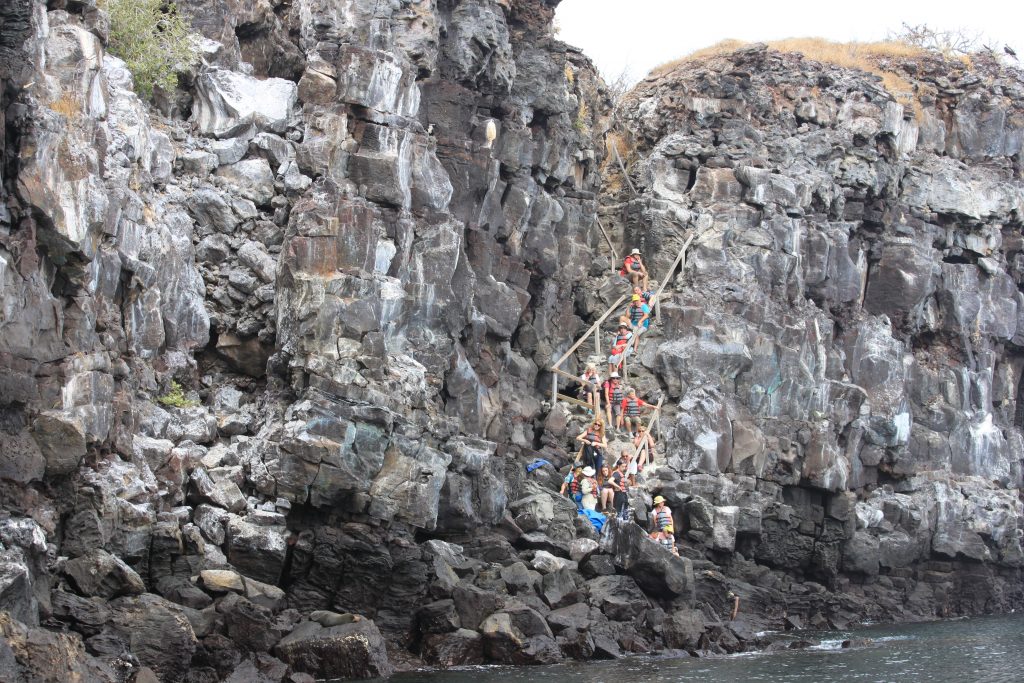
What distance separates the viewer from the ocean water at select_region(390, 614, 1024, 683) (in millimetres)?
27763

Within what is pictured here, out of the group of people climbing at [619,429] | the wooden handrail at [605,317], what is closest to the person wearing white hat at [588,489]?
the group of people climbing at [619,429]

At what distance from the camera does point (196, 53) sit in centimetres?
3544

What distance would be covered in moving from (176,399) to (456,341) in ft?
27.9

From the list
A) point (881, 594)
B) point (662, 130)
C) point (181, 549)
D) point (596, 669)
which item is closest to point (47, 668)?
point (181, 549)

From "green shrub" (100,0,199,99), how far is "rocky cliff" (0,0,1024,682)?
0.57 meters

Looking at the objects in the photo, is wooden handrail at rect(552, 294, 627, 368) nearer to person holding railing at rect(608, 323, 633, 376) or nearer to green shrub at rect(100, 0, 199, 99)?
person holding railing at rect(608, 323, 633, 376)

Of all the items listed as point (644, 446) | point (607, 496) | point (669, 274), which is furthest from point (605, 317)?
point (607, 496)

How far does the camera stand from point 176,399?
30688 mm

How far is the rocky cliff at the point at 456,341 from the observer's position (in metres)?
25.8

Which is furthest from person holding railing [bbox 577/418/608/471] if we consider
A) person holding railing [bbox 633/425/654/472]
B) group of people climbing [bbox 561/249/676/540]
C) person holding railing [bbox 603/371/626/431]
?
person holding railing [bbox 603/371/626/431]

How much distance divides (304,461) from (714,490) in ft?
49.6

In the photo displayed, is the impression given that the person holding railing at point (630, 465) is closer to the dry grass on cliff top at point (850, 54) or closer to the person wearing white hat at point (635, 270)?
the person wearing white hat at point (635, 270)

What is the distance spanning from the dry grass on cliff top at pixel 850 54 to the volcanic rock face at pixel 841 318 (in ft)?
2.57

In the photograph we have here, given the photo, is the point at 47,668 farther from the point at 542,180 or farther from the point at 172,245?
the point at 542,180
